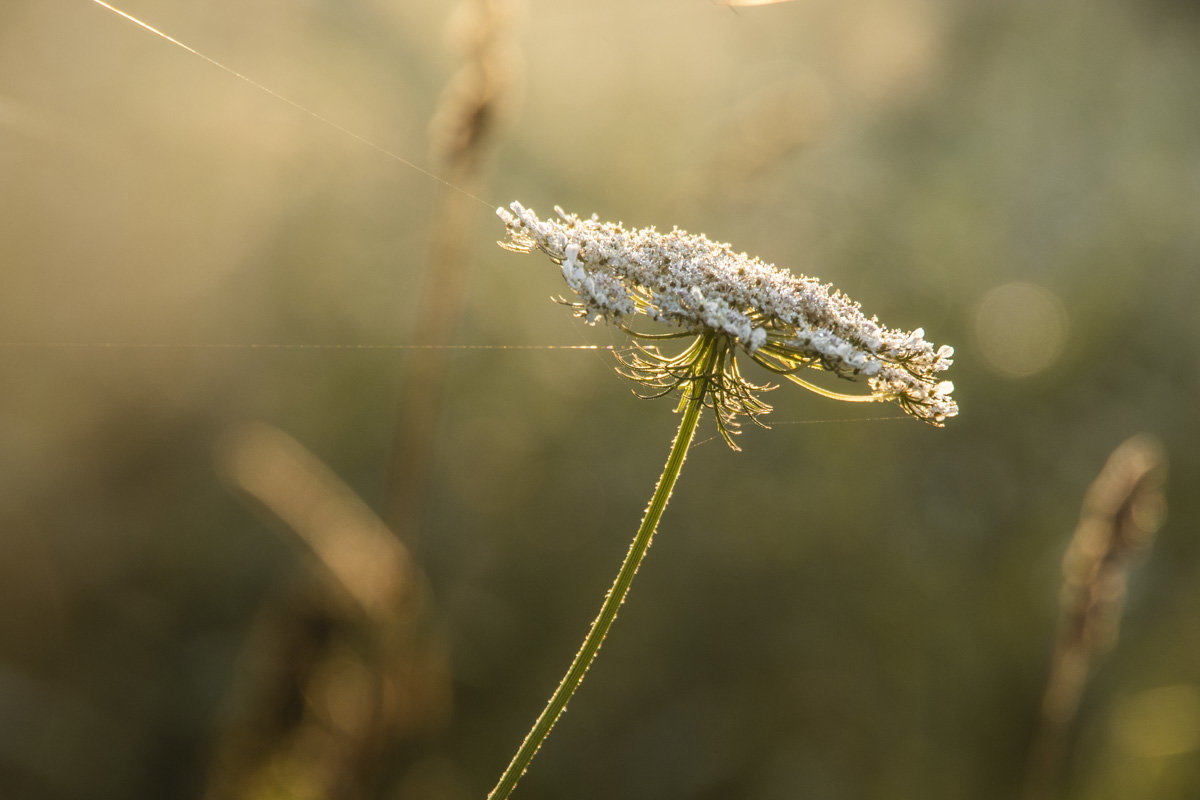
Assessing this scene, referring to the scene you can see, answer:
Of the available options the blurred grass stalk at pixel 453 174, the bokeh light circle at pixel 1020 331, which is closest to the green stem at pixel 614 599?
the blurred grass stalk at pixel 453 174

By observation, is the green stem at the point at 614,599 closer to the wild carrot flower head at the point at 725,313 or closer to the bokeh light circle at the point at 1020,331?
the wild carrot flower head at the point at 725,313

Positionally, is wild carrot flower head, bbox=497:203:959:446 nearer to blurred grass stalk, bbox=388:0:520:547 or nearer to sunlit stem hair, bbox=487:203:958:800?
sunlit stem hair, bbox=487:203:958:800

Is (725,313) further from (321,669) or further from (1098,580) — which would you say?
(321,669)

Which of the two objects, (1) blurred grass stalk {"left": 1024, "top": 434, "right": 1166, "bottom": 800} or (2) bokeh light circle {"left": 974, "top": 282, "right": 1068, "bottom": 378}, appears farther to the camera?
(2) bokeh light circle {"left": 974, "top": 282, "right": 1068, "bottom": 378}

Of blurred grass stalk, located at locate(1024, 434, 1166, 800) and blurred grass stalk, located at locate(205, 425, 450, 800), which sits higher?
blurred grass stalk, located at locate(1024, 434, 1166, 800)

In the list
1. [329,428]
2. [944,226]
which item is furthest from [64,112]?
[944,226]

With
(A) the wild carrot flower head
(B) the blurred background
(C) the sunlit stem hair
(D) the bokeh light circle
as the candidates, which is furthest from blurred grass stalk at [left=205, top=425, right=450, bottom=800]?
(D) the bokeh light circle

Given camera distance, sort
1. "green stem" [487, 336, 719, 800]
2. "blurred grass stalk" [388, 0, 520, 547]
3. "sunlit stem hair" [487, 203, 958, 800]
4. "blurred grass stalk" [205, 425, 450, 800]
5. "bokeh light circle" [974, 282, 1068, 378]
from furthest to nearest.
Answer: "bokeh light circle" [974, 282, 1068, 378] → "blurred grass stalk" [388, 0, 520, 547] → "blurred grass stalk" [205, 425, 450, 800] → "sunlit stem hair" [487, 203, 958, 800] → "green stem" [487, 336, 719, 800]

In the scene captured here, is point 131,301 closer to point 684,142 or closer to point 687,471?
point 687,471
